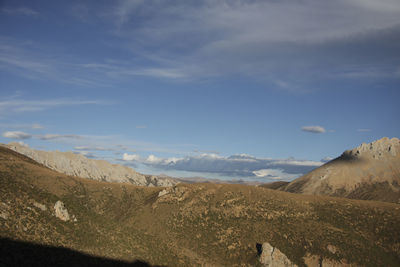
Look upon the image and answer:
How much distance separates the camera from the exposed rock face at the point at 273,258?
79.2 m

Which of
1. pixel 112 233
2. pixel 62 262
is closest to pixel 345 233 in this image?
pixel 112 233

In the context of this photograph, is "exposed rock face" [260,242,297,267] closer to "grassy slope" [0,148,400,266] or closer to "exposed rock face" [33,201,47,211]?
"grassy slope" [0,148,400,266]

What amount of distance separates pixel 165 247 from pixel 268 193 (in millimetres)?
43199

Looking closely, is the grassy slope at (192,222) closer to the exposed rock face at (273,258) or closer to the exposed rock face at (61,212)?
the exposed rock face at (61,212)

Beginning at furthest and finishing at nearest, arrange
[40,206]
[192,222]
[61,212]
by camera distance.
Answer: [192,222], [61,212], [40,206]

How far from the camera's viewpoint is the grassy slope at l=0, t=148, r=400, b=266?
250ft

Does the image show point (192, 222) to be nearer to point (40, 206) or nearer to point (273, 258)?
point (273, 258)

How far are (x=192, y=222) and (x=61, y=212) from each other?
119ft

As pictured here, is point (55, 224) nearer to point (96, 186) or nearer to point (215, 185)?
point (96, 186)

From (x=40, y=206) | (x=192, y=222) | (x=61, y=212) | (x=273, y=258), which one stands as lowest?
(x=273, y=258)

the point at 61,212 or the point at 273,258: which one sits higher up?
the point at 61,212

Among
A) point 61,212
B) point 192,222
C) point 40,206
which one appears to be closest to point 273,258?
point 192,222

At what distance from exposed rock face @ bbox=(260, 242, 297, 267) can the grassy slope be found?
234 cm

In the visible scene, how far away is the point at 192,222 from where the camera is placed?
9819cm
